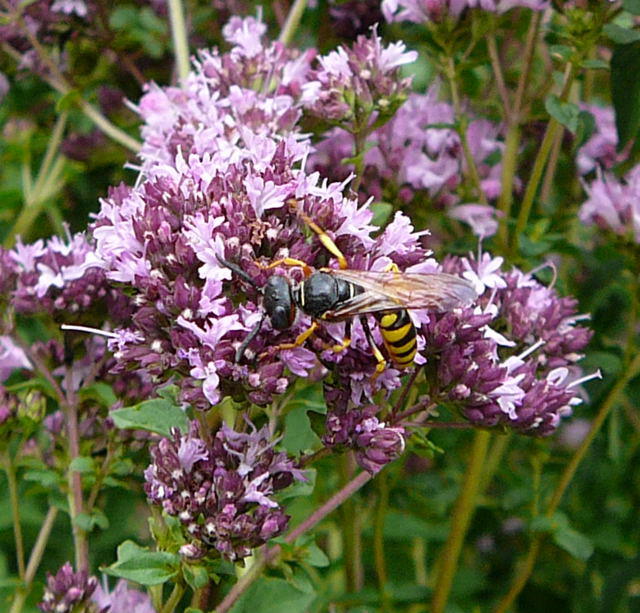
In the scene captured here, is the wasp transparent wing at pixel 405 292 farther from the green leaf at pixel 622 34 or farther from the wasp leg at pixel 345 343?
the green leaf at pixel 622 34

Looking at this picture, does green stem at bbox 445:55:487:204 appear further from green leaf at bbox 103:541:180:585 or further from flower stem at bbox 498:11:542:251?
green leaf at bbox 103:541:180:585

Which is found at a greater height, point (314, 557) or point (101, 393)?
point (101, 393)

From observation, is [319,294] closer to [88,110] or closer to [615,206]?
[615,206]

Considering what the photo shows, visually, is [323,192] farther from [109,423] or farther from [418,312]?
[109,423]

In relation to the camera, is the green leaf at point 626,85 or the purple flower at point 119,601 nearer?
the purple flower at point 119,601

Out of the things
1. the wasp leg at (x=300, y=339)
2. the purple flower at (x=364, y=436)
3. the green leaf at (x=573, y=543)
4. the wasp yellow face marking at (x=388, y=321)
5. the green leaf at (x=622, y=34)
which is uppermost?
the green leaf at (x=622, y=34)

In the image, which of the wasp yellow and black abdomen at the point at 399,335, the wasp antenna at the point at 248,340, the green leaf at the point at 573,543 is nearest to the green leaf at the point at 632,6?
the wasp yellow and black abdomen at the point at 399,335

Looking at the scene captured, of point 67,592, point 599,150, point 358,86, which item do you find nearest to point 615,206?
point 599,150
